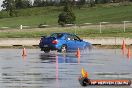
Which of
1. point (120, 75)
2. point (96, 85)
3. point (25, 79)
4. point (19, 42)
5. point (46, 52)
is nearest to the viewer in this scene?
point (96, 85)

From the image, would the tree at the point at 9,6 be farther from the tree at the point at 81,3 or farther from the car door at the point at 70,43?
the car door at the point at 70,43

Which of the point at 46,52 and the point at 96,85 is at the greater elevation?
the point at 96,85

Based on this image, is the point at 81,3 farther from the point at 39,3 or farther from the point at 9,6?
the point at 9,6

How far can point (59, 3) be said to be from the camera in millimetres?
131500

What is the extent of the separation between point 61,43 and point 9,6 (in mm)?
93077

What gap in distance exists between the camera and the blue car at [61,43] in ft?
125

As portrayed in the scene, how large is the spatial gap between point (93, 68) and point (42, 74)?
358 centimetres

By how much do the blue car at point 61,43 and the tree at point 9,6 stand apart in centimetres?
9075

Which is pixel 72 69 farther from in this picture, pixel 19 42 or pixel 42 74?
pixel 19 42

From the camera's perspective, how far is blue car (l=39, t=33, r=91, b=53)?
3803 cm

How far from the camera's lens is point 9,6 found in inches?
5128

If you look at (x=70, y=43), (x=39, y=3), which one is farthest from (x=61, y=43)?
(x=39, y=3)

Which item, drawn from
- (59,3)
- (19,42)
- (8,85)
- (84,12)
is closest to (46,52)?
(19,42)

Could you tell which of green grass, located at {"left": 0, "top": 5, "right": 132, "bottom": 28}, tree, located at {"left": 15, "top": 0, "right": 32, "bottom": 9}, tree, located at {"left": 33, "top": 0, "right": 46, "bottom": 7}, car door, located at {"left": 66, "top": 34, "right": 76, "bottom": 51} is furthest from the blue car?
tree, located at {"left": 15, "top": 0, "right": 32, "bottom": 9}
